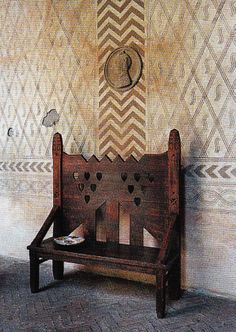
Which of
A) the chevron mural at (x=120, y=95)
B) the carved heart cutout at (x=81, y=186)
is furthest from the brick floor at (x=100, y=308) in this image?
the chevron mural at (x=120, y=95)

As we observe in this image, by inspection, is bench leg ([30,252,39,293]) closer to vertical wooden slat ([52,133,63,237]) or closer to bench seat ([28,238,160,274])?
bench seat ([28,238,160,274])

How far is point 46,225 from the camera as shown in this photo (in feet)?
11.2

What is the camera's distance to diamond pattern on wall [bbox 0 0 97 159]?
382 centimetres

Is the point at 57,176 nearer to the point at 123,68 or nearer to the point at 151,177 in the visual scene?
the point at 151,177

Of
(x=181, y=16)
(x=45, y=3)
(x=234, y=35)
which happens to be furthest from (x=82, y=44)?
(x=234, y=35)

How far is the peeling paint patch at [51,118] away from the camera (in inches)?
159

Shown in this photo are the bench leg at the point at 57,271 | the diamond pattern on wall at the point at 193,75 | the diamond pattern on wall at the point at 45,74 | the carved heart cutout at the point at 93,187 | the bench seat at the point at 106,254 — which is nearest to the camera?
the bench seat at the point at 106,254

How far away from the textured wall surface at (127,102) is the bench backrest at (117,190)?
1.01ft

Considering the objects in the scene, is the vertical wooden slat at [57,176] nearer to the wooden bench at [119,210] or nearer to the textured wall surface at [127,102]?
the wooden bench at [119,210]

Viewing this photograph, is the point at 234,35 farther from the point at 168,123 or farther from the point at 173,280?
the point at 173,280

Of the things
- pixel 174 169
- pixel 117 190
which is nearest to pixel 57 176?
pixel 117 190

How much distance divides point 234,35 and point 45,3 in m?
2.22

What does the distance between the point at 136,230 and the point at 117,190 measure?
0.42m

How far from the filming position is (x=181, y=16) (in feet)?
10.9
